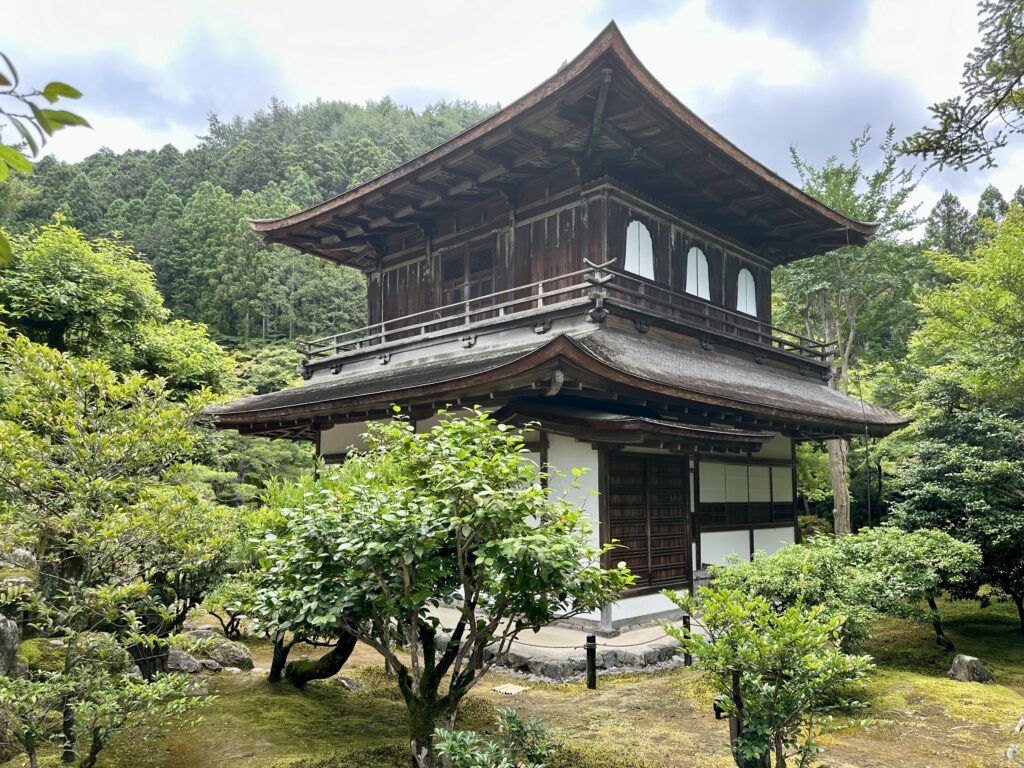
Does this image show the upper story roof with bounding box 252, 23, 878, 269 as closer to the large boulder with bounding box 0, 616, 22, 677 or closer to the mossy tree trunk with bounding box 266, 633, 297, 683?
the mossy tree trunk with bounding box 266, 633, 297, 683

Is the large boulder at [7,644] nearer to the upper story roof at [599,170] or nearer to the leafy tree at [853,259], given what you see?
the upper story roof at [599,170]

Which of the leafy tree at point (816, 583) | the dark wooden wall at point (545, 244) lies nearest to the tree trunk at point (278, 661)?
the leafy tree at point (816, 583)

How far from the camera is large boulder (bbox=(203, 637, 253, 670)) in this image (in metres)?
8.46

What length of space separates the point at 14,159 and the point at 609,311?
1021cm

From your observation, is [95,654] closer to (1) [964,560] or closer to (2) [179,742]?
(2) [179,742]

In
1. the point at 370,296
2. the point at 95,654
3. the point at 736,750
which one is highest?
the point at 370,296

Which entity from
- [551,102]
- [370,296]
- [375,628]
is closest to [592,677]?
[375,628]

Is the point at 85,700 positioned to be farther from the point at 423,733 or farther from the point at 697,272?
the point at 697,272

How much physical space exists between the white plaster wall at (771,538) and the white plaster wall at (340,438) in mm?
8667

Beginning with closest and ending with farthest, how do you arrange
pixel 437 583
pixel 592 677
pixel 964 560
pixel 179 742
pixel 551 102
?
pixel 437 583 → pixel 179 742 → pixel 592 677 → pixel 964 560 → pixel 551 102

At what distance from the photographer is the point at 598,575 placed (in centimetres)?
436

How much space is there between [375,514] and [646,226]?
1051 cm

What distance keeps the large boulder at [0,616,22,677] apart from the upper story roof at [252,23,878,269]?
926cm

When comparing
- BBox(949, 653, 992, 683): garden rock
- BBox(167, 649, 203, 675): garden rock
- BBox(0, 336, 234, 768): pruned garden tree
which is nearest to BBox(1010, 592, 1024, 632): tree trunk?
BBox(949, 653, 992, 683): garden rock
